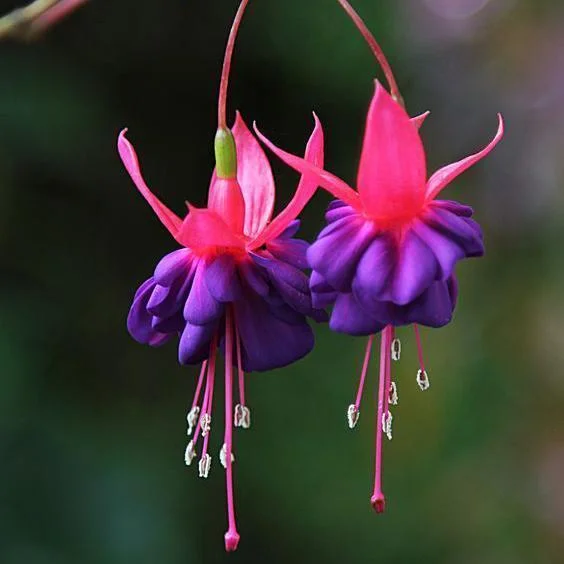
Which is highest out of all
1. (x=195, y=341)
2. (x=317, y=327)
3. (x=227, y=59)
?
(x=227, y=59)

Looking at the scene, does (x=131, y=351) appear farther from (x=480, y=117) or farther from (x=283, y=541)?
(x=480, y=117)

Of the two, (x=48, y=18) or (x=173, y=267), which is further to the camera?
(x=48, y=18)

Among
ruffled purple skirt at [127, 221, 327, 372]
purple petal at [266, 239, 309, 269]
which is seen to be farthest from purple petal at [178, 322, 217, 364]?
purple petal at [266, 239, 309, 269]

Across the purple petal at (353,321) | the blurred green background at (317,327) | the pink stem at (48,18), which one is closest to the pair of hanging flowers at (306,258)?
the purple petal at (353,321)

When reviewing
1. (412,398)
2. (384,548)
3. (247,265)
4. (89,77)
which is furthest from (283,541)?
(247,265)

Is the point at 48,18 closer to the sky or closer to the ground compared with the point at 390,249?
closer to the sky

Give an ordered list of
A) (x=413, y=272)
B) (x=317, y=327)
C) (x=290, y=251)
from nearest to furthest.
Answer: (x=413, y=272)
(x=290, y=251)
(x=317, y=327)

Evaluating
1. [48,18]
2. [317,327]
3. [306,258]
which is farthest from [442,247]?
[317,327]

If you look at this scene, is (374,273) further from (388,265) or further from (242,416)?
(242,416)
